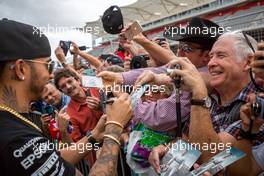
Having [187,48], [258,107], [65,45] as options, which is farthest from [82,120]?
[258,107]

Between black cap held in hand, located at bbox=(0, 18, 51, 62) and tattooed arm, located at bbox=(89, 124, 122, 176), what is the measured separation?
59 cm

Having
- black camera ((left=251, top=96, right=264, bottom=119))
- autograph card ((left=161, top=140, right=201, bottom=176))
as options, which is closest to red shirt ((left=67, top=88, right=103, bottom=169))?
autograph card ((left=161, top=140, right=201, bottom=176))

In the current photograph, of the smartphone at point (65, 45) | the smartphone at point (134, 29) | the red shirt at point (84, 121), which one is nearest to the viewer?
the smartphone at point (134, 29)

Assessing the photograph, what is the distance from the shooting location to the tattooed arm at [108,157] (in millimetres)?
1763

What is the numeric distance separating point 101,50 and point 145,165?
3338 centimetres

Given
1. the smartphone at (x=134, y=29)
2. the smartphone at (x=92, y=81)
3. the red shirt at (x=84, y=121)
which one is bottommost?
the red shirt at (x=84, y=121)

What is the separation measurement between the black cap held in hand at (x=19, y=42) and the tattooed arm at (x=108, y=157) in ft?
1.92

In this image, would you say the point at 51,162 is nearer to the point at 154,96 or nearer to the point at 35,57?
the point at 35,57

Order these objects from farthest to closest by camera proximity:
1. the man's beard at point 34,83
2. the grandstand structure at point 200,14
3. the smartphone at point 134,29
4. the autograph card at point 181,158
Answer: the grandstand structure at point 200,14 → the smartphone at point 134,29 → the autograph card at point 181,158 → the man's beard at point 34,83

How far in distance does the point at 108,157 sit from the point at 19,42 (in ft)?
2.57

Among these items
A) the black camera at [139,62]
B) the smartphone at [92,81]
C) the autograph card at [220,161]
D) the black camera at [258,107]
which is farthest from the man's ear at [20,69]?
the black camera at [139,62]

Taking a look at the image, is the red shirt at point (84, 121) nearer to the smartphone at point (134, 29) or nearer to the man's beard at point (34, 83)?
the smartphone at point (134, 29)

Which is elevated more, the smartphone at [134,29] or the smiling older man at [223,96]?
the smartphone at [134,29]

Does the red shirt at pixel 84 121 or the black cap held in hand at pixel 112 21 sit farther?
the red shirt at pixel 84 121
